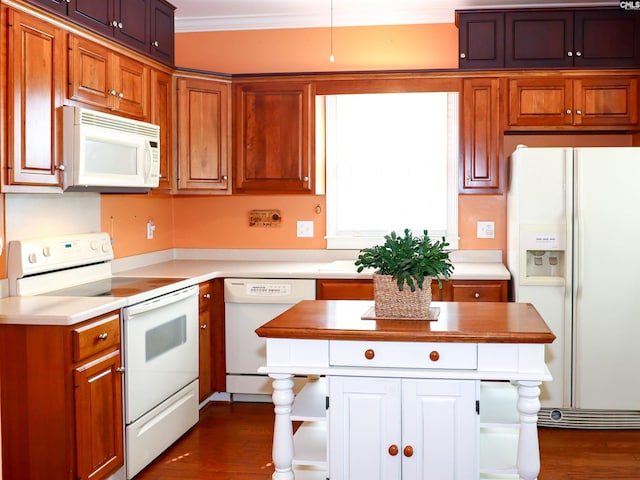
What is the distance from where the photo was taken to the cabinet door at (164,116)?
4402 millimetres

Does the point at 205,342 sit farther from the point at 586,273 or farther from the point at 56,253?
the point at 586,273

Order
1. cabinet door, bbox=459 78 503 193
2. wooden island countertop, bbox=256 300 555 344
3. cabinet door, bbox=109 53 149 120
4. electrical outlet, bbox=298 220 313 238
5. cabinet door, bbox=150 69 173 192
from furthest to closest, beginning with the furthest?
electrical outlet, bbox=298 220 313 238, cabinet door, bbox=459 78 503 193, cabinet door, bbox=150 69 173 192, cabinet door, bbox=109 53 149 120, wooden island countertop, bbox=256 300 555 344

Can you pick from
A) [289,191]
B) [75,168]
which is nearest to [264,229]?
[289,191]

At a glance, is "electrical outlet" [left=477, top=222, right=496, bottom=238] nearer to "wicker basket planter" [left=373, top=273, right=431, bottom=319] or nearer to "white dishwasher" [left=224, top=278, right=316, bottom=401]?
"white dishwasher" [left=224, top=278, right=316, bottom=401]

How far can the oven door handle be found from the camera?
342 centimetres

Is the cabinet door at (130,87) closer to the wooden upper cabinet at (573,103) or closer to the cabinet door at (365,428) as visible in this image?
the cabinet door at (365,428)

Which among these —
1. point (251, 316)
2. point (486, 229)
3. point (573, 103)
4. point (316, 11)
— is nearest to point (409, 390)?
point (251, 316)

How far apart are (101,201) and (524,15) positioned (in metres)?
2.82

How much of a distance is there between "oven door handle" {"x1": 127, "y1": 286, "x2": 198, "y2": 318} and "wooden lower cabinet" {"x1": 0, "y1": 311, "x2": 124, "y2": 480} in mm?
364

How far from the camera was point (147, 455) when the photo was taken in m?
3.60

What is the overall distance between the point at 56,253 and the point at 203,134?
1449 millimetres

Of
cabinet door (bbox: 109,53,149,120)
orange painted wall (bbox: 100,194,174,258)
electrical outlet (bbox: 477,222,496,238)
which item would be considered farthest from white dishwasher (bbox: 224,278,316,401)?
electrical outlet (bbox: 477,222,496,238)

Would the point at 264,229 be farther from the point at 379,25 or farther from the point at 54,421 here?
the point at 54,421

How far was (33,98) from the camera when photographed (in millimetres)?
3201
